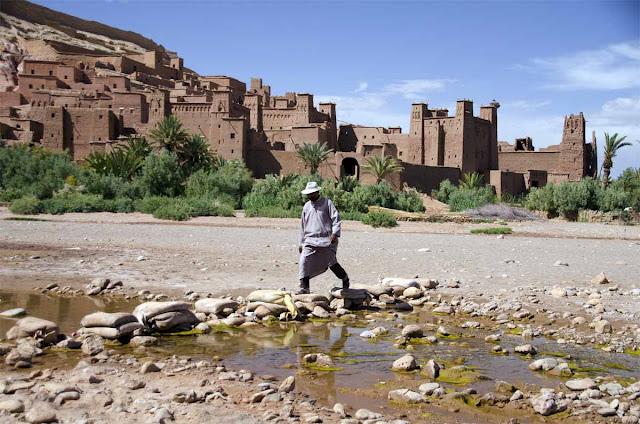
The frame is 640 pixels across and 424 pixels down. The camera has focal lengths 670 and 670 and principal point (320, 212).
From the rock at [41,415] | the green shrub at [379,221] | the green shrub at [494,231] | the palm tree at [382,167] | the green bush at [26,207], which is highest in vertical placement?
the palm tree at [382,167]

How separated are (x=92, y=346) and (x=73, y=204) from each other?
2148 centimetres

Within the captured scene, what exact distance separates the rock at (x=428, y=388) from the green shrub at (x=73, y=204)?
23.0m

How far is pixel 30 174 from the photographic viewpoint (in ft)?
104

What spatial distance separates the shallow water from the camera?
5.51 metres

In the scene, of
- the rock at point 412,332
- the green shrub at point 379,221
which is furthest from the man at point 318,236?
the green shrub at point 379,221

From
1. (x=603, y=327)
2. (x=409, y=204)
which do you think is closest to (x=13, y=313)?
(x=603, y=327)

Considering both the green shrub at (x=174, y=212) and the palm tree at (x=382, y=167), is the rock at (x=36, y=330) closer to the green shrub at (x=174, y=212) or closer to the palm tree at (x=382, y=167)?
the green shrub at (x=174, y=212)

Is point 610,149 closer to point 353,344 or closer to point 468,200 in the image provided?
point 468,200

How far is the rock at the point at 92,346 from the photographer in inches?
243

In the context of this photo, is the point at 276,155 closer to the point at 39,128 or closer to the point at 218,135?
the point at 218,135

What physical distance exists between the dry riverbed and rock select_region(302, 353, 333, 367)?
0.02 meters

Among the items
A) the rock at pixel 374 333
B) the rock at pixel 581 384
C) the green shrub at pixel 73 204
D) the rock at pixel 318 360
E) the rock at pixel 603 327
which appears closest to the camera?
the rock at pixel 581 384

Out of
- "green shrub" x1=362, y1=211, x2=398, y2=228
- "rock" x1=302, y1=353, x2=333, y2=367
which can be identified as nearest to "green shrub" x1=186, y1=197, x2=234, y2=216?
"green shrub" x1=362, y1=211, x2=398, y2=228

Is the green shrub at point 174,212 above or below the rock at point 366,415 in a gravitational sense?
above
